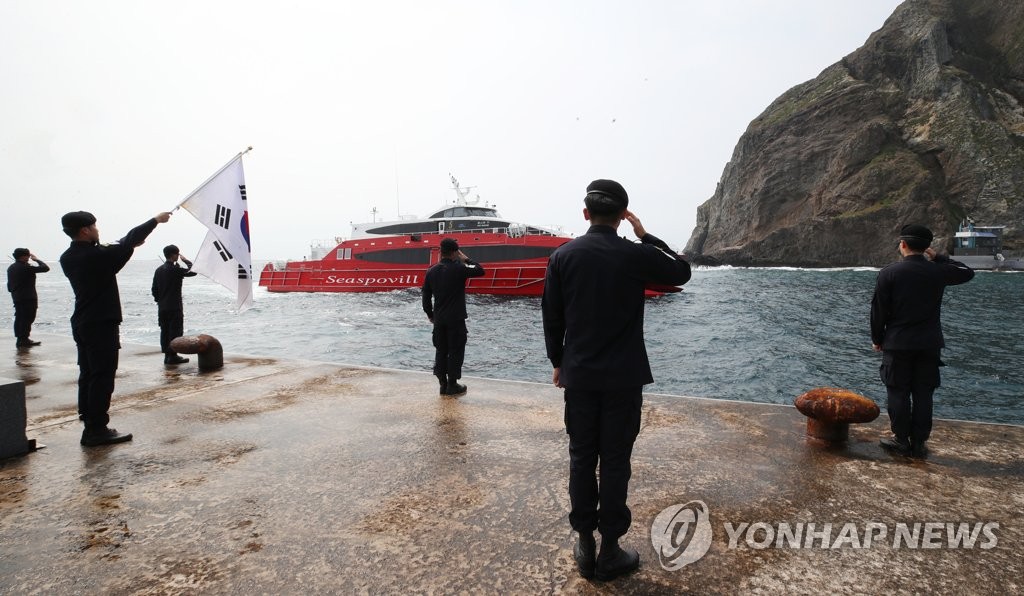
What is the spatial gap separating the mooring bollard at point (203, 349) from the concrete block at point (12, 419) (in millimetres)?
2821

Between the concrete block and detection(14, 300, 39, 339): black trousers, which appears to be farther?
detection(14, 300, 39, 339): black trousers

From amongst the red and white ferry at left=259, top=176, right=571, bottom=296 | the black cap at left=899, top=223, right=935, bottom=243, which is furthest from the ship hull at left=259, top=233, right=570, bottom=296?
the black cap at left=899, top=223, right=935, bottom=243

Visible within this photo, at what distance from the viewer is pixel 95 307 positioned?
3791 millimetres

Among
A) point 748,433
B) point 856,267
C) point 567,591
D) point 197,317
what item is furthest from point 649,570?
point 856,267

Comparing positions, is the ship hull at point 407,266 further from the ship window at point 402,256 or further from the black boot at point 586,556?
the black boot at point 586,556

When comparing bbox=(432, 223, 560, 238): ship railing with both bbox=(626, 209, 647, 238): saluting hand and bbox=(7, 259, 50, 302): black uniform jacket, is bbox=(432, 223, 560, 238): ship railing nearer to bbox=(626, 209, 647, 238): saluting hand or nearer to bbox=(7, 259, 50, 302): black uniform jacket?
bbox=(7, 259, 50, 302): black uniform jacket

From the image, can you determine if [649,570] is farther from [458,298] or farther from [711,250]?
[711,250]

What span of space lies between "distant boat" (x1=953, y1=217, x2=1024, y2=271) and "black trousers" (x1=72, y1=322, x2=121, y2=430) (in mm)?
62709

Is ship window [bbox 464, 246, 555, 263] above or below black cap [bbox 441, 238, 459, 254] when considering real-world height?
above

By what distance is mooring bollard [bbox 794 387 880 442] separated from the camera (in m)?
3.55

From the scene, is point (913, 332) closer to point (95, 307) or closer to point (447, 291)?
point (447, 291)

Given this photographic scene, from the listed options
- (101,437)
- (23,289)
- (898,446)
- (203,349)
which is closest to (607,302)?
(898,446)

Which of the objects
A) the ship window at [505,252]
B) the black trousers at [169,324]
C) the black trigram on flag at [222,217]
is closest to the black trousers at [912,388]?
the black trigram on flag at [222,217]

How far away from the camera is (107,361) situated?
388cm
